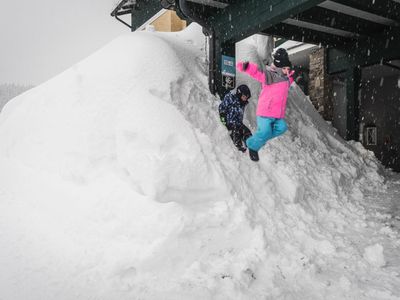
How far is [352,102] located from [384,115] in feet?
13.6

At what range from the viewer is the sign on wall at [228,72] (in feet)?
19.9

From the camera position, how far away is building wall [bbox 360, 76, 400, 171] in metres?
11.9

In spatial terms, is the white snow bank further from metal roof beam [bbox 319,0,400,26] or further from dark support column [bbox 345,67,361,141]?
dark support column [bbox 345,67,361,141]

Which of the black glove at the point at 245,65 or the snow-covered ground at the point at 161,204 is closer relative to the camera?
the snow-covered ground at the point at 161,204

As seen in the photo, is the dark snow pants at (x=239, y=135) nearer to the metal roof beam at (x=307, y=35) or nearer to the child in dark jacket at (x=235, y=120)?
the child in dark jacket at (x=235, y=120)

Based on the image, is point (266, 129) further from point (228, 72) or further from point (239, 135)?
point (228, 72)

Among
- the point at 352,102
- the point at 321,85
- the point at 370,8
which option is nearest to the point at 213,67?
the point at 370,8

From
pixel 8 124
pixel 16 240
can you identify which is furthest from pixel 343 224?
pixel 8 124

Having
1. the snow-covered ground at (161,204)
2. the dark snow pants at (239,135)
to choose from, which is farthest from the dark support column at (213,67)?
the dark snow pants at (239,135)

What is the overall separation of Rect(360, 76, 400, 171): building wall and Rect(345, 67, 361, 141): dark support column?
11.8 ft

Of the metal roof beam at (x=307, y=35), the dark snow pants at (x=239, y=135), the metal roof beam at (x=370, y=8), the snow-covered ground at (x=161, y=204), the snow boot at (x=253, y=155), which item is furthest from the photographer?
the metal roof beam at (x=307, y=35)

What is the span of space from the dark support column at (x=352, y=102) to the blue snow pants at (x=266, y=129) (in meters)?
5.68

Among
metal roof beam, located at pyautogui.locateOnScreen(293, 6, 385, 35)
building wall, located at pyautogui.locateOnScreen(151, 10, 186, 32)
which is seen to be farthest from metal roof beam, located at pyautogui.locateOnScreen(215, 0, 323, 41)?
building wall, located at pyautogui.locateOnScreen(151, 10, 186, 32)

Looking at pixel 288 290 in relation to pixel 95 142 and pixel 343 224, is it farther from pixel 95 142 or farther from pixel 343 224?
pixel 95 142
